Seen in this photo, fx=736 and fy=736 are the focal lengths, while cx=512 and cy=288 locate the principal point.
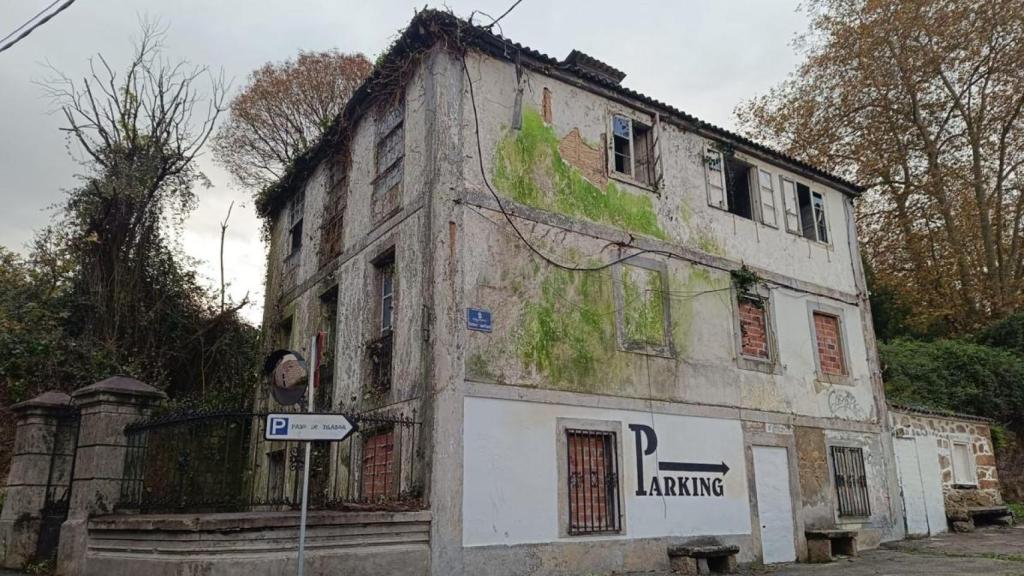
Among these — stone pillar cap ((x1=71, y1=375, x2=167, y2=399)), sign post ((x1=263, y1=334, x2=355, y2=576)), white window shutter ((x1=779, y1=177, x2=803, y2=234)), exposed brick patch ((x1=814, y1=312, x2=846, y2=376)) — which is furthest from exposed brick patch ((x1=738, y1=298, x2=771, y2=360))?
stone pillar cap ((x1=71, y1=375, x2=167, y2=399))

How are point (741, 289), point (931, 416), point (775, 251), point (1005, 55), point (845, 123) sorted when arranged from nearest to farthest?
point (741, 289), point (775, 251), point (931, 416), point (1005, 55), point (845, 123)

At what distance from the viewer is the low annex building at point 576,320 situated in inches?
379

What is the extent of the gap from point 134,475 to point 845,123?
23135mm

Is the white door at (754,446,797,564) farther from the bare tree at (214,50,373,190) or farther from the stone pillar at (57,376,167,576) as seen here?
the bare tree at (214,50,373,190)

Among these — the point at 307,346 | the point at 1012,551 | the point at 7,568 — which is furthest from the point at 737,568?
the point at 7,568

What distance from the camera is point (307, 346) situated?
14.0 meters

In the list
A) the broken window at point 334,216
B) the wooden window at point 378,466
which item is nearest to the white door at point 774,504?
the wooden window at point 378,466

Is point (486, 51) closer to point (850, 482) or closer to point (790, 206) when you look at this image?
point (790, 206)

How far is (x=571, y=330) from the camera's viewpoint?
10758mm

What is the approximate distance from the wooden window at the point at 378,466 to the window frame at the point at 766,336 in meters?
6.19

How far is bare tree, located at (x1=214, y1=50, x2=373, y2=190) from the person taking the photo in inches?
949

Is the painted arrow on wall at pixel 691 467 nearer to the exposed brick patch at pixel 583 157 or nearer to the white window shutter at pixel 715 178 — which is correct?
the exposed brick patch at pixel 583 157

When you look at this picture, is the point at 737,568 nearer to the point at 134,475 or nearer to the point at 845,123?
the point at 134,475

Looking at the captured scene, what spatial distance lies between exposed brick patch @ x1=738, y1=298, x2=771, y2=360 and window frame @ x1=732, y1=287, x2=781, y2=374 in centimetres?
4
